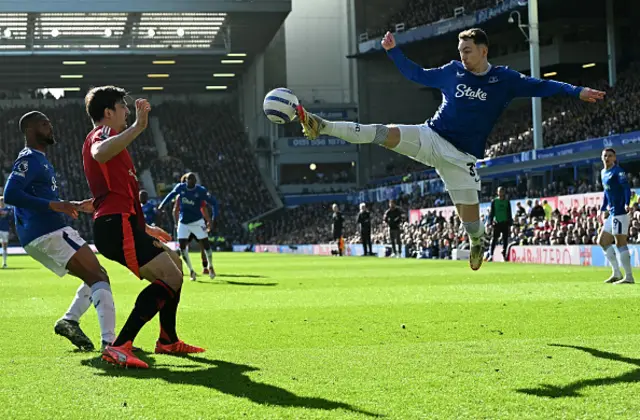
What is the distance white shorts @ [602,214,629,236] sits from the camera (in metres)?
14.9

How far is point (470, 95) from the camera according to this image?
360 inches

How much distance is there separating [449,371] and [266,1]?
176 ft

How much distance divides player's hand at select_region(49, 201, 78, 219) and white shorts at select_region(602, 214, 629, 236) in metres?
10.1

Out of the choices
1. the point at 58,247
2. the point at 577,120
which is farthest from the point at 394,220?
the point at 58,247

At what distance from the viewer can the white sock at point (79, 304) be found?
26.2 feet

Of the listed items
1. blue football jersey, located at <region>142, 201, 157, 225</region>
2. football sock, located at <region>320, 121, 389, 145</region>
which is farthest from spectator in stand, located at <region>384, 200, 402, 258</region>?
football sock, located at <region>320, 121, 389, 145</region>

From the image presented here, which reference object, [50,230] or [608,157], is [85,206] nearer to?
[50,230]

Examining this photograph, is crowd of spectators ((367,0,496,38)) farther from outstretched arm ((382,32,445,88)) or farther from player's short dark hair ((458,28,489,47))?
player's short dark hair ((458,28,489,47))

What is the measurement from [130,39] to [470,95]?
5813 centimetres

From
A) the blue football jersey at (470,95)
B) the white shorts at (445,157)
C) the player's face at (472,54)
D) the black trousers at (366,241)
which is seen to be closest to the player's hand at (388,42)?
the blue football jersey at (470,95)

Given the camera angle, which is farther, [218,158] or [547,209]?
[218,158]

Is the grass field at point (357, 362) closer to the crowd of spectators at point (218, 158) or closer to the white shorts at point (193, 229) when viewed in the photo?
the white shorts at point (193, 229)

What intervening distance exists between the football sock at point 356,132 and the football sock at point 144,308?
2459 millimetres

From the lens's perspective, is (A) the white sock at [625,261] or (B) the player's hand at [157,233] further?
(A) the white sock at [625,261]
